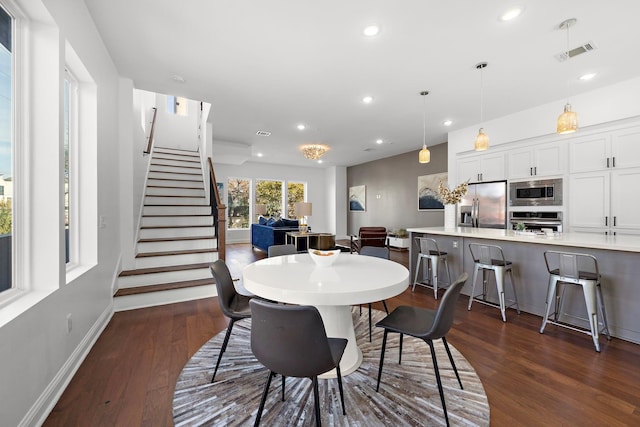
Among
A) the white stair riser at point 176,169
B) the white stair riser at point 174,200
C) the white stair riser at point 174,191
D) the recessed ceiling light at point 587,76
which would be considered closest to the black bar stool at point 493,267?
the recessed ceiling light at point 587,76

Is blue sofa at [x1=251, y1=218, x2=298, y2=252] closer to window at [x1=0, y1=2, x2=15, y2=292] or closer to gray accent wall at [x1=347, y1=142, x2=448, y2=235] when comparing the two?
gray accent wall at [x1=347, y1=142, x2=448, y2=235]

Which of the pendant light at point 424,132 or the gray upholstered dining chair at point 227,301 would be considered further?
the pendant light at point 424,132

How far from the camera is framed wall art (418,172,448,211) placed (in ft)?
22.6

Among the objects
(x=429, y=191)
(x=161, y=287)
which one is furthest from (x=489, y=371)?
(x=429, y=191)

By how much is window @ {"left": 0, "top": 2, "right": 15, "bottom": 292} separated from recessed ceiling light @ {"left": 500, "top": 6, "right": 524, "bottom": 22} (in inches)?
137

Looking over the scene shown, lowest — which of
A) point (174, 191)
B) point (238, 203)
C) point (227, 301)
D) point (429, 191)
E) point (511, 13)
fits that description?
point (227, 301)

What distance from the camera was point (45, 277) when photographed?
178 centimetres

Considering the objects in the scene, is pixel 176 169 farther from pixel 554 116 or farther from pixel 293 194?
pixel 554 116

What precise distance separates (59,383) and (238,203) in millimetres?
7719

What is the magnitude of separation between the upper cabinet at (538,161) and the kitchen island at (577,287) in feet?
5.50

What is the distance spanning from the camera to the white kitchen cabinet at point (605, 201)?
3668 mm

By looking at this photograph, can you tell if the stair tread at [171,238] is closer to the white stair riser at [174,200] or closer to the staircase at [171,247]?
the staircase at [171,247]

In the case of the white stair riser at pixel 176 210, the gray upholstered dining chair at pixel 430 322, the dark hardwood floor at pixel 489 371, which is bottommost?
the dark hardwood floor at pixel 489 371

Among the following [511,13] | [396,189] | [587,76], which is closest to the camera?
[511,13]
